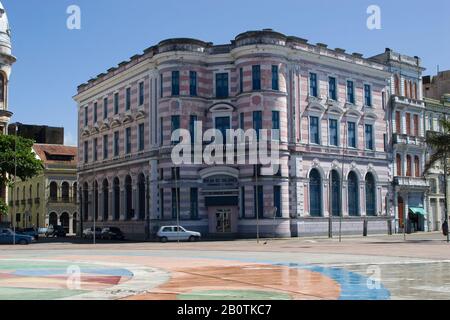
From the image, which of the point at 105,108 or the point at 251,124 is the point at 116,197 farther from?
the point at 251,124

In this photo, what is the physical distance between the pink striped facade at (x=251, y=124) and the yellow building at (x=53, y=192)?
26254mm


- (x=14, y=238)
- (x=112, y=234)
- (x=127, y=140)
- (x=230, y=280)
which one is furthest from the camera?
(x=127, y=140)

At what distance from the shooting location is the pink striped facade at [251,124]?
56344 mm

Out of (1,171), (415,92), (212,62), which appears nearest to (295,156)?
(212,62)

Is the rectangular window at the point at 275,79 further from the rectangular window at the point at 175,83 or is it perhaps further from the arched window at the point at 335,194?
the arched window at the point at 335,194

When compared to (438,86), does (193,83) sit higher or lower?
lower

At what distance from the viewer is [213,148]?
186 ft

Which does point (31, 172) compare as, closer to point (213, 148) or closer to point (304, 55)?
point (213, 148)

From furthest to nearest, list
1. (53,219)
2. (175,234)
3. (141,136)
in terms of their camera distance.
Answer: (53,219) < (141,136) < (175,234)

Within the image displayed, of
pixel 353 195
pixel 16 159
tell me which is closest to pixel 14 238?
pixel 16 159

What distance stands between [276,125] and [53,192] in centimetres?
4576

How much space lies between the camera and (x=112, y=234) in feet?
204

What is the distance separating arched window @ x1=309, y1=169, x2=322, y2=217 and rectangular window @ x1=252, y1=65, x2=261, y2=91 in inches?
392

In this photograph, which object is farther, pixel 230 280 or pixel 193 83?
pixel 193 83
